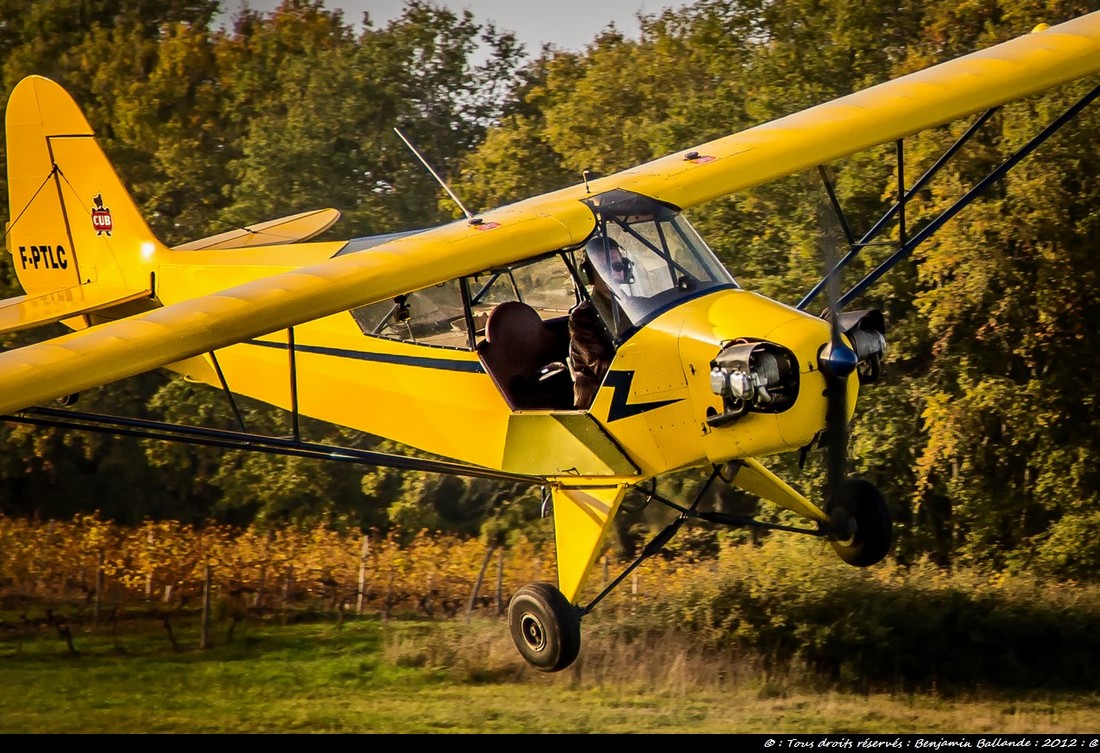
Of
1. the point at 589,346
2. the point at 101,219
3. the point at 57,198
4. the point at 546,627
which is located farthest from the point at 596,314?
the point at 57,198

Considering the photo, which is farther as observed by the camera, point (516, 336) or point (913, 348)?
point (913, 348)

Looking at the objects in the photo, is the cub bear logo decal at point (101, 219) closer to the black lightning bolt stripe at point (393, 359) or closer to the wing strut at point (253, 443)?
the black lightning bolt stripe at point (393, 359)

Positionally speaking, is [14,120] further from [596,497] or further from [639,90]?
[639,90]

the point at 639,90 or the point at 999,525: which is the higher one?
the point at 639,90

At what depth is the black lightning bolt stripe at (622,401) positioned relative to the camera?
29.7 ft

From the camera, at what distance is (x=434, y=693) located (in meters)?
11.6

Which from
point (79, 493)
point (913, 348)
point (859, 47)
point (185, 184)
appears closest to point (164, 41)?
point (185, 184)

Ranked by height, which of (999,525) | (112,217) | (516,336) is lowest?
(999,525)

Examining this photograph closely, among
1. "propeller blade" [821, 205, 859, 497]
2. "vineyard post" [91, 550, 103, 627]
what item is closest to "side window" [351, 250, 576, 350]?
"propeller blade" [821, 205, 859, 497]

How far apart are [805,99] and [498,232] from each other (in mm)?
9460

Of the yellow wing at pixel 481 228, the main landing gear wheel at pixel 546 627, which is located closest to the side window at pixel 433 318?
the yellow wing at pixel 481 228

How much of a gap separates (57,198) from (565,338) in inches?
217

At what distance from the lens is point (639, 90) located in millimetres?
21484

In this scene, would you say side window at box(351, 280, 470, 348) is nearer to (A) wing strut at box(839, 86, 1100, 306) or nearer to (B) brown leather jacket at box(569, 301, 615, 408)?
(B) brown leather jacket at box(569, 301, 615, 408)
